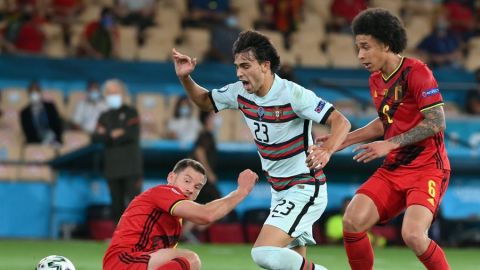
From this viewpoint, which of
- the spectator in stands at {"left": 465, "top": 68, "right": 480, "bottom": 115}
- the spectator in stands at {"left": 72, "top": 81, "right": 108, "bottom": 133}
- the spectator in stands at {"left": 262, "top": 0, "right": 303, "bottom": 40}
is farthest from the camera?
the spectator in stands at {"left": 262, "top": 0, "right": 303, "bottom": 40}

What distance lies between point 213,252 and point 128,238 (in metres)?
5.78

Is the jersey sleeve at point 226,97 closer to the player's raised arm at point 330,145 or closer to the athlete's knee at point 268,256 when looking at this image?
the player's raised arm at point 330,145

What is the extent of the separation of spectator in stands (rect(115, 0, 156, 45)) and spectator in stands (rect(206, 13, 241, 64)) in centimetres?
126

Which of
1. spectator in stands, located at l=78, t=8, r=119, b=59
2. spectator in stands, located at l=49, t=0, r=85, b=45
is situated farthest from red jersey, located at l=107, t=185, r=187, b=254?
spectator in stands, located at l=49, t=0, r=85, b=45

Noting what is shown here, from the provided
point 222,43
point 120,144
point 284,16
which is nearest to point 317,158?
point 120,144

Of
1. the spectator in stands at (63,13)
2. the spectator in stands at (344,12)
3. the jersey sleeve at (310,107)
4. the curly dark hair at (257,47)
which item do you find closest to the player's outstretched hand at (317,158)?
the jersey sleeve at (310,107)

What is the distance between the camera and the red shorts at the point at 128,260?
7.39 metres

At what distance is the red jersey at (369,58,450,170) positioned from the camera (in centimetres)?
788

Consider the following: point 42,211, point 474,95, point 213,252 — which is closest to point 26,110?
point 42,211

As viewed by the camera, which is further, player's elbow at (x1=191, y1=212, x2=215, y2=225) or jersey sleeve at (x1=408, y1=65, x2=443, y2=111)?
jersey sleeve at (x1=408, y1=65, x2=443, y2=111)

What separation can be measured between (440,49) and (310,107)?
39.8 ft

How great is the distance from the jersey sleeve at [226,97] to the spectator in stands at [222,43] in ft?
32.4

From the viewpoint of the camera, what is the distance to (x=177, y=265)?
290 inches

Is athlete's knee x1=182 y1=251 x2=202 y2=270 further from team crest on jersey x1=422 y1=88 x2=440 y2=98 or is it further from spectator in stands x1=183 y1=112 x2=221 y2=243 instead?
spectator in stands x1=183 y1=112 x2=221 y2=243
